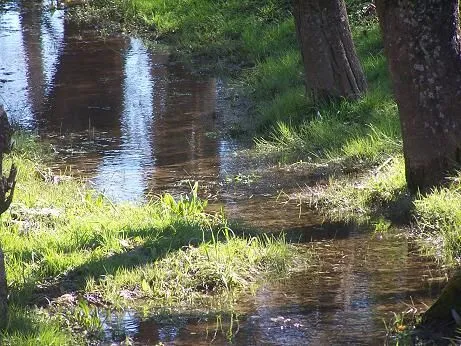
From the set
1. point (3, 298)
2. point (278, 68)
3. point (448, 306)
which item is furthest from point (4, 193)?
point (278, 68)

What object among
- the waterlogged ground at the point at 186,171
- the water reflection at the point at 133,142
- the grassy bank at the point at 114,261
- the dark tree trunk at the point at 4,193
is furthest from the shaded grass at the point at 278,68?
the dark tree trunk at the point at 4,193

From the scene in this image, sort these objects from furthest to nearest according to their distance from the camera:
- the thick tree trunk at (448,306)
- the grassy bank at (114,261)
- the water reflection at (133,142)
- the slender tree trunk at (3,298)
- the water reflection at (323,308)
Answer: the water reflection at (133,142), the grassy bank at (114,261), the water reflection at (323,308), the slender tree trunk at (3,298), the thick tree trunk at (448,306)

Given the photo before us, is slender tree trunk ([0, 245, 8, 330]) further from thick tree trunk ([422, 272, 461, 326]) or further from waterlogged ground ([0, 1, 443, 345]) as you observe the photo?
thick tree trunk ([422, 272, 461, 326])

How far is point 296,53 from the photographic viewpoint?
590 inches

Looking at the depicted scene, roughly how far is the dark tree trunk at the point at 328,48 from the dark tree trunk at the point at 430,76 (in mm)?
3475

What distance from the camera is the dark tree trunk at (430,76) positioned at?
8.18 meters

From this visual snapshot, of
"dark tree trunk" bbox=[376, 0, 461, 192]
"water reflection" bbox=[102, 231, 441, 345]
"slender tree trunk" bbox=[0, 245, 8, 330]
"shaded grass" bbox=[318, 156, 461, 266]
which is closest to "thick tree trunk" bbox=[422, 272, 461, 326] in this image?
"water reflection" bbox=[102, 231, 441, 345]

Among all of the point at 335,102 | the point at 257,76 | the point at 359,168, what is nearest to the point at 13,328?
the point at 359,168

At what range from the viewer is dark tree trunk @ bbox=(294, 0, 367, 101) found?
11.8 metres

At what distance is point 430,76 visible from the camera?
8211mm

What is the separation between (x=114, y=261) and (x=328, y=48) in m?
5.50

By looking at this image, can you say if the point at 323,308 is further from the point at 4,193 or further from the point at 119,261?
the point at 4,193

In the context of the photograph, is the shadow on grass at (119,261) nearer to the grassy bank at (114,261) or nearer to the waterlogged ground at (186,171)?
the grassy bank at (114,261)

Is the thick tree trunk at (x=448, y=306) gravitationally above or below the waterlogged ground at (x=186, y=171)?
above
